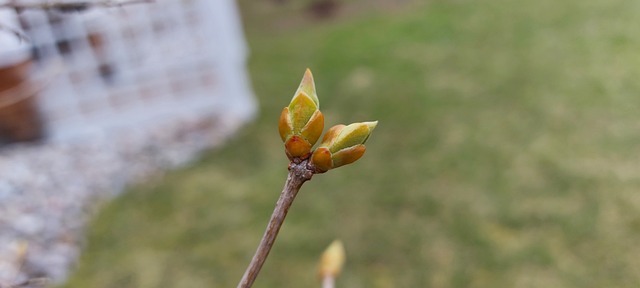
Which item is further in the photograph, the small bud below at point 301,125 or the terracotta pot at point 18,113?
the terracotta pot at point 18,113

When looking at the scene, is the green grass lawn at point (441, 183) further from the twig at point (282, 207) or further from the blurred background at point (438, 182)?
the twig at point (282, 207)

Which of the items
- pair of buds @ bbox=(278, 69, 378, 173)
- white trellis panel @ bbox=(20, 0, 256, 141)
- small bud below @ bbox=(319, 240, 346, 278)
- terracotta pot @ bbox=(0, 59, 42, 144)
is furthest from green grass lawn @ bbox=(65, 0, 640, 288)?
pair of buds @ bbox=(278, 69, 378, 173)

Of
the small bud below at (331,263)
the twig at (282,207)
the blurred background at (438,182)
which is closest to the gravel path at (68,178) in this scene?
the blurred background at (438,182)

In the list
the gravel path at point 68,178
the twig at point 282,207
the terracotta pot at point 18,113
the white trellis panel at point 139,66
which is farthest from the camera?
the white trellis panel at point 139,66

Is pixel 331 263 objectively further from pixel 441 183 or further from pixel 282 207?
pixel 441 183

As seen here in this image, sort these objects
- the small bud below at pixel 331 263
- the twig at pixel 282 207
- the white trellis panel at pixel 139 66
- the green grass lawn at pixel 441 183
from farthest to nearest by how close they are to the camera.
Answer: the white trellis panel at pixel 139 66, the green grass lawn at pixel 441 183, the small bud below at pixel 331 263, the twig at pixel 282 207

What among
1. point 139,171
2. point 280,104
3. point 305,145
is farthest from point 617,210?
point 305,145
